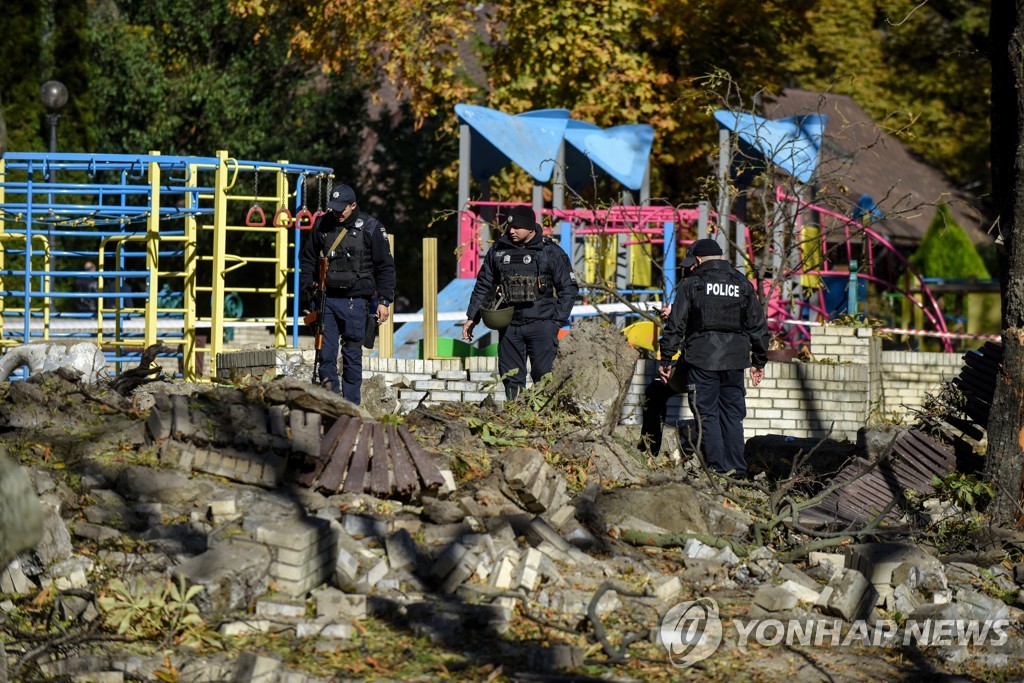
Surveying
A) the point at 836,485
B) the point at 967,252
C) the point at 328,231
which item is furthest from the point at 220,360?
the point at 967,252

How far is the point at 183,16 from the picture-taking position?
22.8 m

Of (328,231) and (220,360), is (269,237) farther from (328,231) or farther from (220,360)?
(328,231)

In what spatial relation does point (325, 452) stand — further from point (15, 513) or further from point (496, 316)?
point (15, 513)

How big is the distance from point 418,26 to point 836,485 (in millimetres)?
11771

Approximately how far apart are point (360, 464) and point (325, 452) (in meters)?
0.20

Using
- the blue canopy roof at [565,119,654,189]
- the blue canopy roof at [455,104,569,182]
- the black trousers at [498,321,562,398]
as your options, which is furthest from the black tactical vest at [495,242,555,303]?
the blue canopy roof at [565,119,654,189]

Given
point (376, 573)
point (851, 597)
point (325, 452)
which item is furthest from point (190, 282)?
point (851, 597)

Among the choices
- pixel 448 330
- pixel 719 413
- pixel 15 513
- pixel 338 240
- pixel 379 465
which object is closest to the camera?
pixel 15 513

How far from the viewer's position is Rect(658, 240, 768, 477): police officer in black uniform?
8719mm

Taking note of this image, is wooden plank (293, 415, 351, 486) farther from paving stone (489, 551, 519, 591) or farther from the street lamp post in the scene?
the street lamp post

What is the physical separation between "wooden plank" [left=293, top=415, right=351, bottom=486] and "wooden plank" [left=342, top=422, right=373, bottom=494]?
0.39ft

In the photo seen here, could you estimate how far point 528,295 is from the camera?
9.09 meters

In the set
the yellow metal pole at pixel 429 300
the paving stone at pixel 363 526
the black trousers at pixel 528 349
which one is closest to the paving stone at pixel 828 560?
the paving stone at pixel 363 526

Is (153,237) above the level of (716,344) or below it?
above
